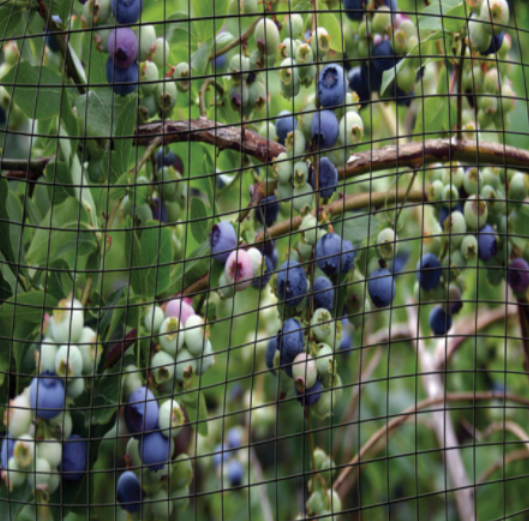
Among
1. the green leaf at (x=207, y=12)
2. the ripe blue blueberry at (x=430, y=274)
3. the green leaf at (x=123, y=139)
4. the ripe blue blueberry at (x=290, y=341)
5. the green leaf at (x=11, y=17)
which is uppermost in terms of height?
the green leaf at (x=207, y=12)

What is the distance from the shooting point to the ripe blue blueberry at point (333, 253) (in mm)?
688

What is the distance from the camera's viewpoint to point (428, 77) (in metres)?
1.07

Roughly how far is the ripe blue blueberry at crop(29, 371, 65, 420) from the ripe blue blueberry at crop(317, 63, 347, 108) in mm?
337

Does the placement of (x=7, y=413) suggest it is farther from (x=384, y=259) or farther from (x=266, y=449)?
(x=266, y=449)

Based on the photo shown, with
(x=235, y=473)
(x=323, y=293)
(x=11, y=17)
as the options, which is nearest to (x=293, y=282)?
(x=323, y=293)

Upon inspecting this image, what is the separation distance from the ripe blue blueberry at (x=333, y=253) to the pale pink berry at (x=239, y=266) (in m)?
0.06

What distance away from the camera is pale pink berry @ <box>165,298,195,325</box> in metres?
0.71

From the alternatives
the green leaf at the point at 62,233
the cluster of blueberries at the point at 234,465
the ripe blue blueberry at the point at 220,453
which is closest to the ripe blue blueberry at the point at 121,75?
the green leaf at the point at 62,233

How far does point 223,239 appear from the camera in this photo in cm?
71

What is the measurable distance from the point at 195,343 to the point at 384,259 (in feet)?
0.66

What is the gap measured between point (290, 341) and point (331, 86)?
228 mm

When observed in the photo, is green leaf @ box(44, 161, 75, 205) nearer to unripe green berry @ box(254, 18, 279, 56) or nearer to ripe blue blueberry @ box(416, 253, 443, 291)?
unripe green berry @ box(254, 18, 279, 56)

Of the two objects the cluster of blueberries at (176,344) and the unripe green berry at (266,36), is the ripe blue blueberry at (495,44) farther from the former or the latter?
the cluster of blueberries at (176,344)

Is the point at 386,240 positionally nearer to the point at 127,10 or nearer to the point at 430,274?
the point at 430,274
